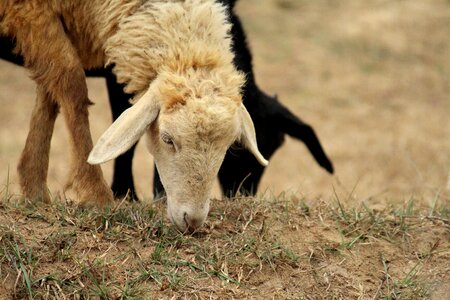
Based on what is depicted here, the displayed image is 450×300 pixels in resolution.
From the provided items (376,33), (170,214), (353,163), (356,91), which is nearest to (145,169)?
(353,163)

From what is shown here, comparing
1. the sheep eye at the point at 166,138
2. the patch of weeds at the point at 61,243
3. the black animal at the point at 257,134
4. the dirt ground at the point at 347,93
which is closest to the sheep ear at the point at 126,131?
the sheep eye at the point at 166,138

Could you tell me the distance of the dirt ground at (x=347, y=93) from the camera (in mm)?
12805

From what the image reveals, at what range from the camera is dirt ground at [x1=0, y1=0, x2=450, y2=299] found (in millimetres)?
12805

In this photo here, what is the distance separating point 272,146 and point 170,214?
339cm

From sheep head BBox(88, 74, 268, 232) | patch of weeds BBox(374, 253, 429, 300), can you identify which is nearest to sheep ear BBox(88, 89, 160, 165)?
sheep head BBox(88, 74, 268, 232)

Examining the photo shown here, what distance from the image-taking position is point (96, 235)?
5148 mm

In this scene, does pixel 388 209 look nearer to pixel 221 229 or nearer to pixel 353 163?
pixel 221 229

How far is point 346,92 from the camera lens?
15867 mm

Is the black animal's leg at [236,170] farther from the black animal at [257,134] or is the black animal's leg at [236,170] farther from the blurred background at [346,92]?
the blurred background at [346,92]

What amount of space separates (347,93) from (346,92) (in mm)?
39

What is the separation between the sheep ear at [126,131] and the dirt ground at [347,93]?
4240mm

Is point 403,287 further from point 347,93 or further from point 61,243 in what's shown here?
point 347,93

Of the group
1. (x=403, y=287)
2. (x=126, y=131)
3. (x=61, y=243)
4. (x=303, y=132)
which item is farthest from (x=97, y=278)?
(x=303, y=132)

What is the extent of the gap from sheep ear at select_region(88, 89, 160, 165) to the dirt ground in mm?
4240
